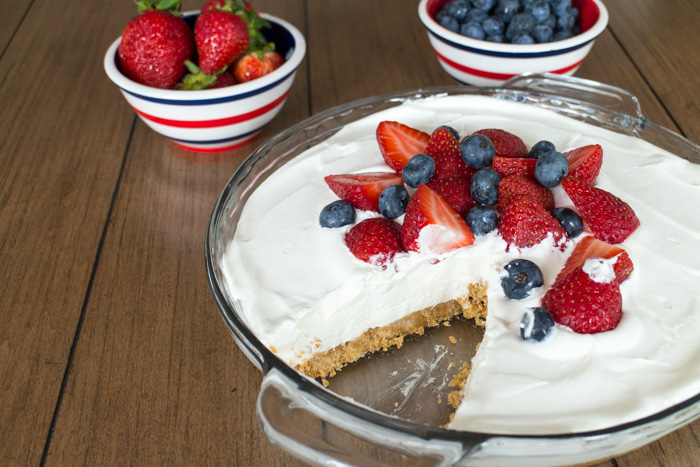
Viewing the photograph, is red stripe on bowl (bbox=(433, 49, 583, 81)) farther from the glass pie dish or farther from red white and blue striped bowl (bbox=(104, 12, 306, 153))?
red white and blue striped bowl (bbox=(104, 12, 306, 153))

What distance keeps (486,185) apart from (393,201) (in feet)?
0.86

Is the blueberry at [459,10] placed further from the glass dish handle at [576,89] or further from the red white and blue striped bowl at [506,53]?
the glass dish handle at [576,89]

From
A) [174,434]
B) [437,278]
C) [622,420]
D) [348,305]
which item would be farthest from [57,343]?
[622,420]

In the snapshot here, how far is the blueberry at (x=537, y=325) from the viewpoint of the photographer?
151 centimetres

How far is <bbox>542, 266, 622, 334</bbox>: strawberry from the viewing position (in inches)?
59.4

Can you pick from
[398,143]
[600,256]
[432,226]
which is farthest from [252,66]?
[600,256]

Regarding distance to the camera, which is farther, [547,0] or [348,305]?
[547,0]

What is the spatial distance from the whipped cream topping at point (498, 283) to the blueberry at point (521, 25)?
12.2 inches

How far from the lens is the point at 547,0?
240 cm

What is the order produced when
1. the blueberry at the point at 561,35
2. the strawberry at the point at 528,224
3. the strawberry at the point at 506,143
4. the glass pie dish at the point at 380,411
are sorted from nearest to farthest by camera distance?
the glass pie dish at the point at 380,411, the strawberry at the point at 528,224, the strawberry at the point at 506,143, the blueberry at the point at 561,35

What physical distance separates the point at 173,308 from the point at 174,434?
0.43m

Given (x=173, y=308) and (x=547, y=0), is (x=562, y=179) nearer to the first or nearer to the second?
(x=547, y=0)

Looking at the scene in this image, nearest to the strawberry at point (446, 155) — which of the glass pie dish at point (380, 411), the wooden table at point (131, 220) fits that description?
the glass pie dish at point (380, 411)

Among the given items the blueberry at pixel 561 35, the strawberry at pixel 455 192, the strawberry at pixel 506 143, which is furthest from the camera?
the blueberry at pixel 561 35
